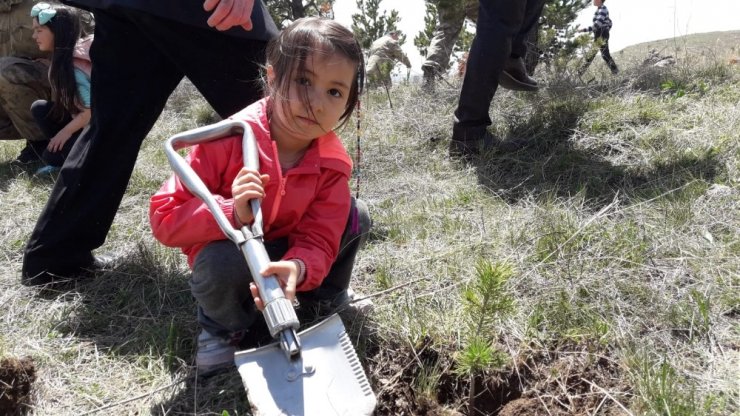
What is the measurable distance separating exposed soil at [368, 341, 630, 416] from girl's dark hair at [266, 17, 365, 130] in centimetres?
85

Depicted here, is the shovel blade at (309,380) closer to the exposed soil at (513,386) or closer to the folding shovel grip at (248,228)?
the folding shovel grip at (248,228)

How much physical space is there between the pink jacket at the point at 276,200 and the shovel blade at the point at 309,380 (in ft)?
0.75

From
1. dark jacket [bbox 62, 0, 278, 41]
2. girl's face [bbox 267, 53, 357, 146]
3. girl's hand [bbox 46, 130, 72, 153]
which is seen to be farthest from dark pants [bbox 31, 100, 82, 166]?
girl's face [bbox 267, 53, 357, 146]

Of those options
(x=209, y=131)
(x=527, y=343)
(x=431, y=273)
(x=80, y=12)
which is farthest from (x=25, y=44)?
(x=527, y=343)

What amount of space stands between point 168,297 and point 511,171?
1951 millimetres

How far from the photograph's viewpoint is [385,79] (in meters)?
4.89

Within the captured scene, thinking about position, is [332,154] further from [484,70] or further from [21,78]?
[21,78]

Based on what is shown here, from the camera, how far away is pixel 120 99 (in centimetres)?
226

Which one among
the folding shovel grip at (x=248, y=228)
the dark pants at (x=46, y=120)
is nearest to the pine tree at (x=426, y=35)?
the dark pants at (x=46, y=120)

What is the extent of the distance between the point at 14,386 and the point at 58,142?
8.69ft

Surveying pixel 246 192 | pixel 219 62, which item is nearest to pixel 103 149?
pixel 219 62

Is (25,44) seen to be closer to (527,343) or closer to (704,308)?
(527,343)

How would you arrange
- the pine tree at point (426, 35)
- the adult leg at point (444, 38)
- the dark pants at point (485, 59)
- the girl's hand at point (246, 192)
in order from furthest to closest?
the pine tree at point (426, 35) → the adult leg at point (444, 38) → the dark pants at point (485, 59) → the girl's hand at point (246, 192)

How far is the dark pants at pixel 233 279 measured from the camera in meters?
1.75
